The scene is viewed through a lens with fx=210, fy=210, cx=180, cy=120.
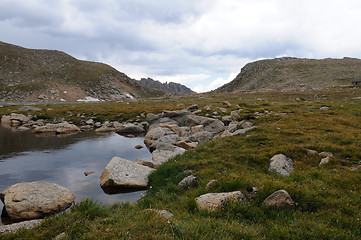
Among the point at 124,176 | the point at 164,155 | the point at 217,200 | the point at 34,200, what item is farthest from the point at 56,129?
the point at 217,200

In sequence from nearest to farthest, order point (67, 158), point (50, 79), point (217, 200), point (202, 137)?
point (217, 200)
point (67, 158)
point (202, 137)
point (50, 79)

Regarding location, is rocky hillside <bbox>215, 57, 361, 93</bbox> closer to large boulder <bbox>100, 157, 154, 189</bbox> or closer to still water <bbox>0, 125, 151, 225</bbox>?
still water <bbox>0, 125, 151, 225</bbox>

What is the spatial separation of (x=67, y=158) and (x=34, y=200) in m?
10.0

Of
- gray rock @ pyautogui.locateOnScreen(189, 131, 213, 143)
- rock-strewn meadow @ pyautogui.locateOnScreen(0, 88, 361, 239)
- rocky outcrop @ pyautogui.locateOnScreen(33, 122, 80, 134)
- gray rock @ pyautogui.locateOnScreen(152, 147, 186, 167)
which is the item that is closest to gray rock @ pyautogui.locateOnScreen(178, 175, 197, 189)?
rock-strewn meadow @ pyautogui.locateOnScreen(0, 88, 361, 239)

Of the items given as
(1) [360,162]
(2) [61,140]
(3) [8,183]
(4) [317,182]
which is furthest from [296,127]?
(2) [61,140]

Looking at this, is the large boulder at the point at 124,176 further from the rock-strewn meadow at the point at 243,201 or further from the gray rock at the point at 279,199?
the gray rock at the point at 279,199

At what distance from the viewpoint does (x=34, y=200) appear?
9.31 metres

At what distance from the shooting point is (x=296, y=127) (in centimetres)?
1905

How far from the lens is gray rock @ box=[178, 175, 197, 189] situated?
10.0 m

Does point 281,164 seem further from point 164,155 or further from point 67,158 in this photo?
point 67,158

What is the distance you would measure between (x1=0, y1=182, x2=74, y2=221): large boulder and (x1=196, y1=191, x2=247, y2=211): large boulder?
6.70 metres

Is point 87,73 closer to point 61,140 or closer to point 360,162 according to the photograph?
point 61,140

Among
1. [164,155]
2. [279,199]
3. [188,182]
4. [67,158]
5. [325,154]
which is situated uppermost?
[325,154]

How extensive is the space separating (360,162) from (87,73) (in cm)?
17787
